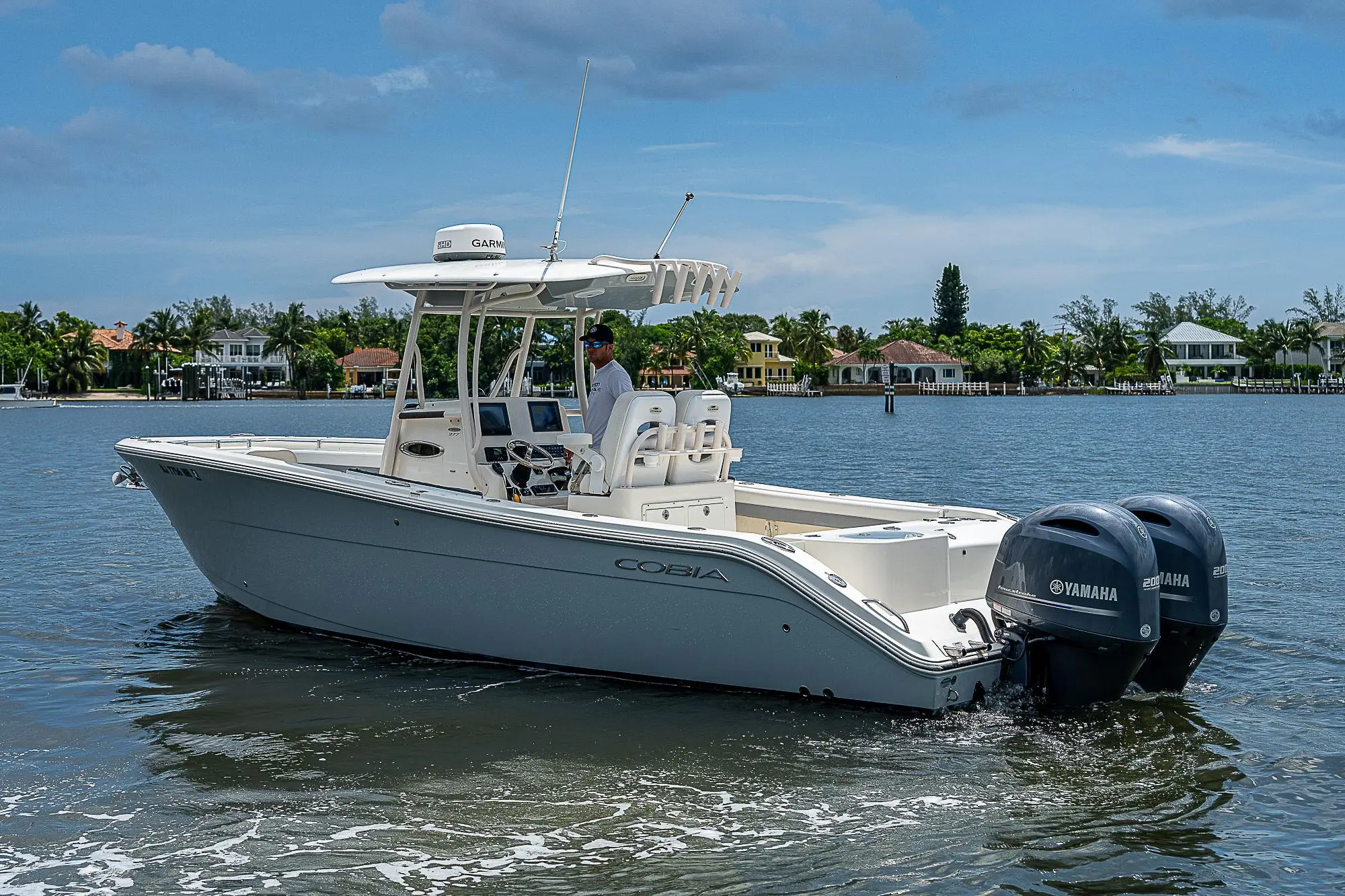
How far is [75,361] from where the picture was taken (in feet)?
420

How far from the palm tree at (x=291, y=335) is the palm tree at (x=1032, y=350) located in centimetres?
8040

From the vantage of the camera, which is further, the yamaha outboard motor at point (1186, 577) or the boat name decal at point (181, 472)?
the boat name decal at point (181, 472)

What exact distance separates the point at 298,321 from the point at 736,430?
289 feet

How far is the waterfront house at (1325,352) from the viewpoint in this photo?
479ft

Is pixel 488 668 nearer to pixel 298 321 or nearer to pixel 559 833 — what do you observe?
pixel 559 833

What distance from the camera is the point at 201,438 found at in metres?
11.0

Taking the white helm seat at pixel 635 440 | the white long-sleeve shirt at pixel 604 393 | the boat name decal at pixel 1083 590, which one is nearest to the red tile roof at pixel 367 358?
the white long-sleeve shirt at pixel 604 393

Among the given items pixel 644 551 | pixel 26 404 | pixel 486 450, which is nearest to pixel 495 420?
pixel 486 450

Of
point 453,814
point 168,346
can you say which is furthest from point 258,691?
point 168,346

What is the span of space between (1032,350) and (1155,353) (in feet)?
45.2

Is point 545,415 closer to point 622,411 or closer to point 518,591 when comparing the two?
point 622,411

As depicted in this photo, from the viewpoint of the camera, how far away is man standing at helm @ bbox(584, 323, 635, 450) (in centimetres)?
885

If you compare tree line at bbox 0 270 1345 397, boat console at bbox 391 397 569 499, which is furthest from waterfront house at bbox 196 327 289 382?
boat console at bbox 391 397 569 499

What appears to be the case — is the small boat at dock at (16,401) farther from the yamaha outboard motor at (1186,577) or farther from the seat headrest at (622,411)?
the yamaha outboard motor at (1186,577)
